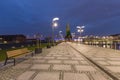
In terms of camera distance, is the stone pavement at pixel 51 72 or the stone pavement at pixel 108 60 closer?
the stone pavement at pixel 51 72

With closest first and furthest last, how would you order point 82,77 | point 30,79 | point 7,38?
point 30,79 → point 82,77 → point 7,38

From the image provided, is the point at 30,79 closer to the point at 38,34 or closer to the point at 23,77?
the point at 23,77

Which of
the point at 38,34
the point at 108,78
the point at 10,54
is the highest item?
the point at 38,34

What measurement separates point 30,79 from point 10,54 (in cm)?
498

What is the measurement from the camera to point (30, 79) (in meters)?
8.72

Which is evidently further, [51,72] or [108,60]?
[108,60]

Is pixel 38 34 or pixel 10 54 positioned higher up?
pixel 38 34

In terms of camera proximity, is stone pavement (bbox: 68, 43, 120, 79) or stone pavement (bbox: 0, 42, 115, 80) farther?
stone pavement (bbox: 68, 43, 120, 79)

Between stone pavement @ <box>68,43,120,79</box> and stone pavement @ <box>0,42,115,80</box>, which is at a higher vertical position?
stone pavement @ <box>68,43,120,79</box>

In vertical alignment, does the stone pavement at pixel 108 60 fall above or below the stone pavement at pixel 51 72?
above

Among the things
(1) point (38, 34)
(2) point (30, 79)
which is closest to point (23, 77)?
(2) point (30, 79)

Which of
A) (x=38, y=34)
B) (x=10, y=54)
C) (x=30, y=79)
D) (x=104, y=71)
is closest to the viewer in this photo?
(x=30, y=79)

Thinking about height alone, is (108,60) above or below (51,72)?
above

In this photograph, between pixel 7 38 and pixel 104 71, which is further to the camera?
pixel 7 38
